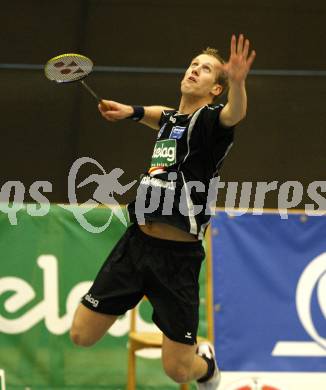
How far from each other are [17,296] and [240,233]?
138 cm

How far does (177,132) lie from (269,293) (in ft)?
4.82

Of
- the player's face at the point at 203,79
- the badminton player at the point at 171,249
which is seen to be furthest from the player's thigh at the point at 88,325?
the player's face at the point at 203,79

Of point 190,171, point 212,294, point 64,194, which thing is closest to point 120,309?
point 190,171

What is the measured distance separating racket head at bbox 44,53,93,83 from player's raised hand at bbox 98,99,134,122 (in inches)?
12.7

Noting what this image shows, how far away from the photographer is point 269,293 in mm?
4223

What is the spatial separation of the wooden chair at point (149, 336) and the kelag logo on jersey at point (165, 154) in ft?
3.35

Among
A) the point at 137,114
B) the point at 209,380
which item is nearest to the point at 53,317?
the point at 209,380

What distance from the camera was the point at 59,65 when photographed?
370cm

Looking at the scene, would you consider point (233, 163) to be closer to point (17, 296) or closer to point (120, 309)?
point (17, 296)

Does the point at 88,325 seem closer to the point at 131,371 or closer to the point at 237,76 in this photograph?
the point at 131,371

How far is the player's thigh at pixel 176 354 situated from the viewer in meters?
3.15

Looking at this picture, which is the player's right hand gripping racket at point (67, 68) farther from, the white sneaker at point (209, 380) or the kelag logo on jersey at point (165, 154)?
the white sneaker at point (209, 380)

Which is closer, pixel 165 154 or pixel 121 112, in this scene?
pixel 165 154

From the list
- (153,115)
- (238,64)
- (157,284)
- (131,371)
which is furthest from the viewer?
(131,371)
